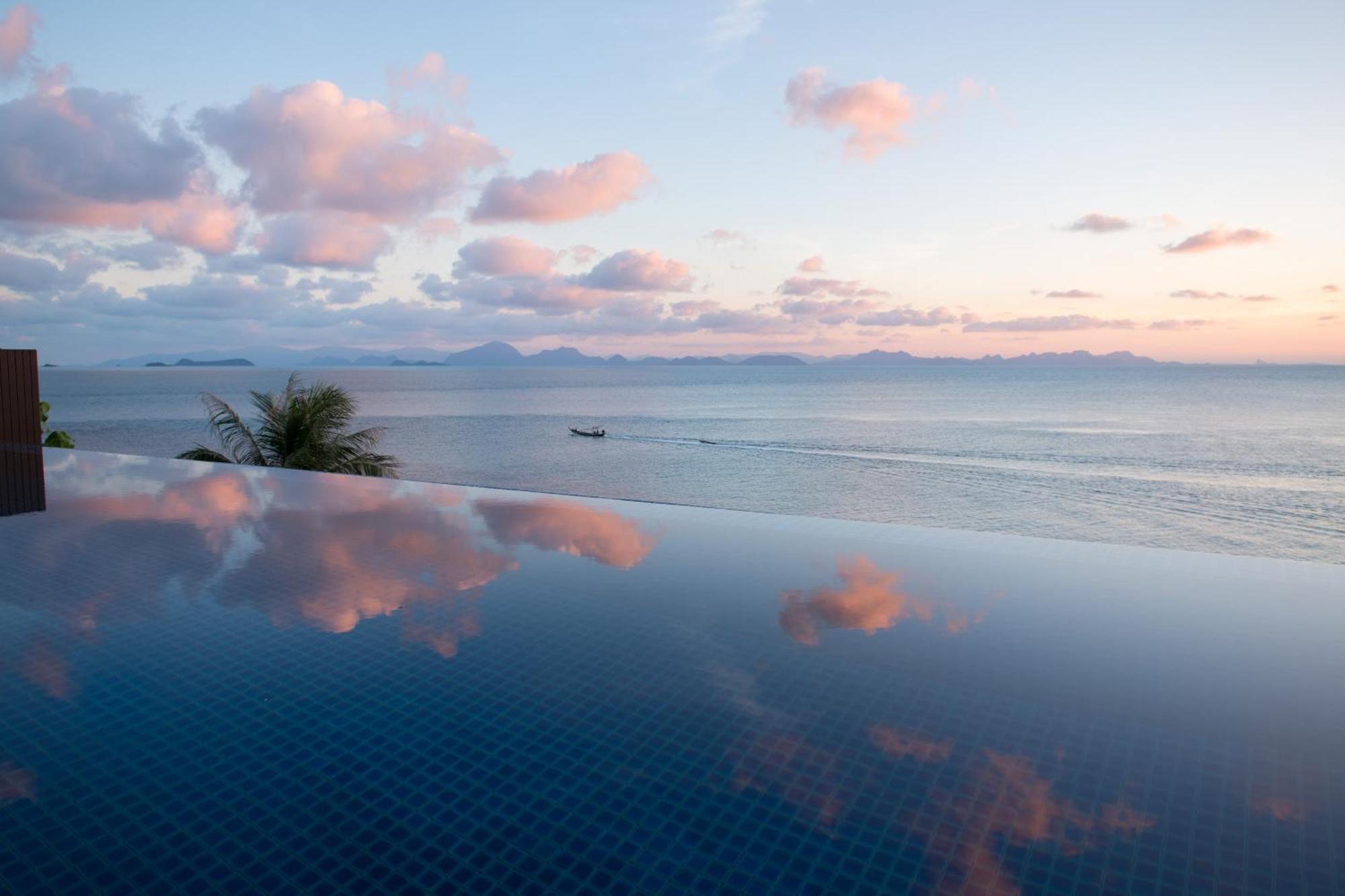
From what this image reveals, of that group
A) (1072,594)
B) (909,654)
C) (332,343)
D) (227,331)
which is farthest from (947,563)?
(332,343)

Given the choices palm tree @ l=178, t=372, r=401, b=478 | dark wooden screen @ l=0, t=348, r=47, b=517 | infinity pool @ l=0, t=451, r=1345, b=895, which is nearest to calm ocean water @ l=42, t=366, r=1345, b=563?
palm tree @ l=178, t=372, r=401, b=478

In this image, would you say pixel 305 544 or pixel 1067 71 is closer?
pixel 305 544

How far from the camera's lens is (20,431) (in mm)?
6812

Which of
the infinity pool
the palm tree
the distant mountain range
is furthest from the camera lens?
the distant mountain range

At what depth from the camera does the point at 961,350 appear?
50938mm

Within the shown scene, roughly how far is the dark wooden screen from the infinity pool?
190 cm

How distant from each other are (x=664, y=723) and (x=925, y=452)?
30263mm

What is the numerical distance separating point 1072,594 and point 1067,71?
1319 centimetres

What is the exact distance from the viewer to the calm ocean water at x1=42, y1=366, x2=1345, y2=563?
1969cm

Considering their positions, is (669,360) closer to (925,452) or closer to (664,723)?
(925,452)

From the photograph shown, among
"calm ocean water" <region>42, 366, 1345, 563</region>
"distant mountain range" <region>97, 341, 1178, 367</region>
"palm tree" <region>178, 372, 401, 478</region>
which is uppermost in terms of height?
"distant mountain range" <region>97, 341, 1178, 367</region>

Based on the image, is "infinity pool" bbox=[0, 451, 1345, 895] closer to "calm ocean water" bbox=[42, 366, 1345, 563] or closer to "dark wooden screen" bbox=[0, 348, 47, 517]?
"dark wooden screen" bbox=[0, 348, 47, 517]

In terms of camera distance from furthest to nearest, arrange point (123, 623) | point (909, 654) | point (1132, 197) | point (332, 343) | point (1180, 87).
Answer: point (332, 343) < point (1132, 197) < point (1180, 87) < point (123, 623) < point (909, 654)

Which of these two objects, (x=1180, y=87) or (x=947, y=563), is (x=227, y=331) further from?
(x=947, y=563)
